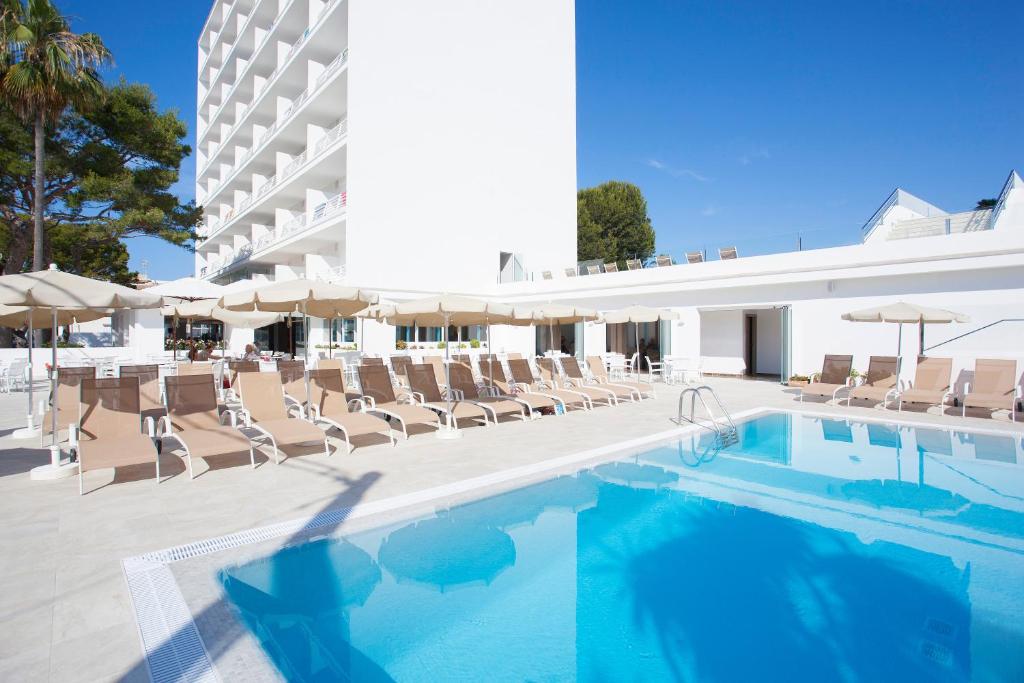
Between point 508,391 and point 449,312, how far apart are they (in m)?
3.36

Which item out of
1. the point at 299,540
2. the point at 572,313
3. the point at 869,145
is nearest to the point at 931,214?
the point at 572,313

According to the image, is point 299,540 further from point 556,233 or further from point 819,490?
point 556,233

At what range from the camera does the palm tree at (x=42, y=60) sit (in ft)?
43.1

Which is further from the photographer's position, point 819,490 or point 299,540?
point 819,490

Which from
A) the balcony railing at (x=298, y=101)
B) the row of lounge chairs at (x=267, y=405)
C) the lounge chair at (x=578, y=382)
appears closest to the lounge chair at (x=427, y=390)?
the row of lounge chairs at (x=267, y=405)

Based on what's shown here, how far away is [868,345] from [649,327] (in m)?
11.3

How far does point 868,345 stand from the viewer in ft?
49.0

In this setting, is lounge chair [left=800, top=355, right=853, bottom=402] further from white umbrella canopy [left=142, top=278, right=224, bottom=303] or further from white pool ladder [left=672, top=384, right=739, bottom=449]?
white umbrella canopy [left=142, top=278, right=224, bottom=303]

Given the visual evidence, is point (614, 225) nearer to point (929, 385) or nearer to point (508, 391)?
point (929, 385)

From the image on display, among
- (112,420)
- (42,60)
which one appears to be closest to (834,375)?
(112,420)

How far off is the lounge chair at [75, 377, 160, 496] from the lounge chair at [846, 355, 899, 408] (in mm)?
12756

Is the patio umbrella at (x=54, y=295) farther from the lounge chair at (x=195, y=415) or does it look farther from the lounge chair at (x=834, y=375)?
the lounge chair at (x=834, y=375)

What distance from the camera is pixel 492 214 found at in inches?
973

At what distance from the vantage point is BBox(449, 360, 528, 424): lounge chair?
939 centimetres
